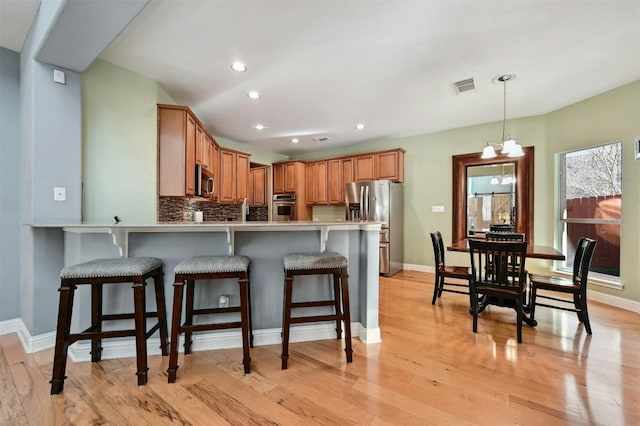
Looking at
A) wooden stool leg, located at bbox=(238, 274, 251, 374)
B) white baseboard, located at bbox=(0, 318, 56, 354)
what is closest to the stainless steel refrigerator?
wooden stool leg, located at bbox=(238, 274, 251, 374)

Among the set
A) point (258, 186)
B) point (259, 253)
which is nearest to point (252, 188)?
point (258, 186)

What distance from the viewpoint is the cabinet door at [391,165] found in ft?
16.0

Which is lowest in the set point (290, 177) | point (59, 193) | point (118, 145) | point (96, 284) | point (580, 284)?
point (580, 284)

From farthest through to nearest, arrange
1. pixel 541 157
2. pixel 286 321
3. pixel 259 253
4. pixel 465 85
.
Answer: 1. pixel 541 157
2. pixel 465 85
3. pixel 259 253
4. pixel 286 321

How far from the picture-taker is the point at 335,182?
5539 mm

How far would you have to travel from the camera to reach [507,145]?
2834mm

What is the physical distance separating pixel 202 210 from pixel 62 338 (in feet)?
10.6

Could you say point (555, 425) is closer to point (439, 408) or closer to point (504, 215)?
point (439, 408)

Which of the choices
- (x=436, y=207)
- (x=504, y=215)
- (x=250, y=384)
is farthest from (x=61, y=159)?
(x=504, y=215)

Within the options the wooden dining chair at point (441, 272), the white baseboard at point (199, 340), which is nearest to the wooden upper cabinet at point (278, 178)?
the wooden dining chair at point (441, 272)

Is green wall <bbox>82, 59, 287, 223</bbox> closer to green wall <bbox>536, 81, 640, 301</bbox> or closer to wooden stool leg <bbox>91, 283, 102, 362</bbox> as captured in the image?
wooden stool leg <bbox>91, 283, 102, 362</bbox>

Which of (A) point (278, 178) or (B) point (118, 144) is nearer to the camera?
(B) point (118, 144)

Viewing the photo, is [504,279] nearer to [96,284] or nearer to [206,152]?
[96,284]

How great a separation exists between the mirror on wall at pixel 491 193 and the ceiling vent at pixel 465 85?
1.64 metres
